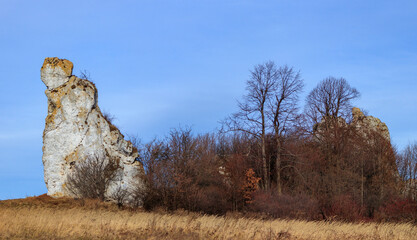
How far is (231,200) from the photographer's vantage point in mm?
33031

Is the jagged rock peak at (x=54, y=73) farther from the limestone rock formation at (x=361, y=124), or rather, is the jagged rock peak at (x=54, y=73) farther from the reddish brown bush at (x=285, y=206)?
the limestone rock formation at (x=361, y=124)

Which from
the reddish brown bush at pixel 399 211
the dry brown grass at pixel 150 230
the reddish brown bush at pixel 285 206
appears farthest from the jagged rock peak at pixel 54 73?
the reddish brown bush at pixel 399 211

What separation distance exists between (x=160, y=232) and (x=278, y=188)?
2395cm

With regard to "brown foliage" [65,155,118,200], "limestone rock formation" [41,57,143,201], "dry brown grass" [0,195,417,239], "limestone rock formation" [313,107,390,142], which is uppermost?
"limestone rock formation" [313,107,390,142]

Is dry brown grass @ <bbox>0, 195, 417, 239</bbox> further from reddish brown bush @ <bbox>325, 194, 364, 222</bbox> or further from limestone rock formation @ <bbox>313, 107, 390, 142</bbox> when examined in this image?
limestone rock formation @ <bbox>313, 107, 390, 142</bbox>

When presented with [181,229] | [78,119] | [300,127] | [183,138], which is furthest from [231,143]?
[181,229]

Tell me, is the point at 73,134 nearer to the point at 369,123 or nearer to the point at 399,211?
the point at 399,211

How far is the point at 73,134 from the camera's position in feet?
96.8

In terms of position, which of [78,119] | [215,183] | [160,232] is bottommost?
[160,232]

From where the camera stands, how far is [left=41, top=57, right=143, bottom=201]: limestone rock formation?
95.8ft

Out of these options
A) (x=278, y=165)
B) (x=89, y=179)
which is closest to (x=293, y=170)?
(x=278, y=165)

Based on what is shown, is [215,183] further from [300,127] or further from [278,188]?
[300,127]

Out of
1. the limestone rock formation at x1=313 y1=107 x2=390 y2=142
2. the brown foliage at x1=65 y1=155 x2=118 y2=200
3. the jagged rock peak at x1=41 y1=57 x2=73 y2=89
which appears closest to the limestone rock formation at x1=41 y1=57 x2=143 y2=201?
the jagged rock peak at x1=41 y1=57 x2=73 y2=89

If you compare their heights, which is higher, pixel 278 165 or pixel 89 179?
pixel 278 165
